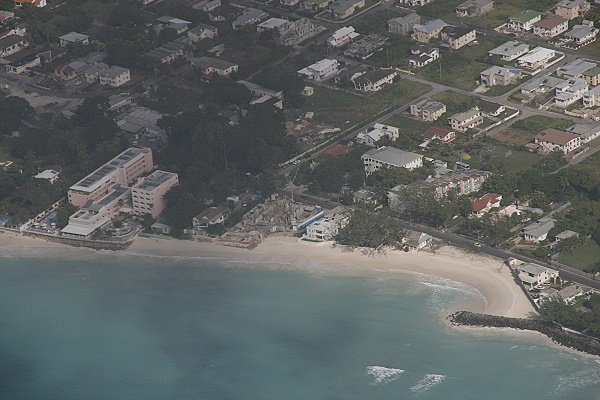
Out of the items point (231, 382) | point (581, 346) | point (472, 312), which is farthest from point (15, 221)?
point (581, 346)

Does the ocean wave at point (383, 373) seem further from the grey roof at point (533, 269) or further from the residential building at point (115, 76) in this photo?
the residential building at point (115, 76)

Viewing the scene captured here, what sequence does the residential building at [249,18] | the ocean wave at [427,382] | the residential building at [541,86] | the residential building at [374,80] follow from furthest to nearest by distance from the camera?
the residential building at [249,18]
the residential building at [374,80]
the residential building at [541,86]
the ocean wave at [427,382]

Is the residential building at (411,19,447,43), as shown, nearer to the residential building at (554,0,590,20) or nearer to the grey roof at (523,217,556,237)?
the residential building at (554,0,590,20)

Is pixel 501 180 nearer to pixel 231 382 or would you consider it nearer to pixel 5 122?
pixel 231 382

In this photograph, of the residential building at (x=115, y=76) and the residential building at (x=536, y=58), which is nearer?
the residential building at (x=536, y=58)

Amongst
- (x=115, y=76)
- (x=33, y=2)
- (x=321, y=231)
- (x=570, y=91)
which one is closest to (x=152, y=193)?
(x=321, y=231)

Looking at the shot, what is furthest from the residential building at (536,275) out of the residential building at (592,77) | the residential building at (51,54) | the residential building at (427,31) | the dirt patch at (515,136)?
the residential building at (51,54)

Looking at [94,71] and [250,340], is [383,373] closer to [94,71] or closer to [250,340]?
[250,340]
